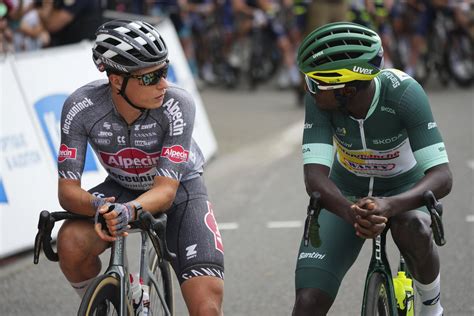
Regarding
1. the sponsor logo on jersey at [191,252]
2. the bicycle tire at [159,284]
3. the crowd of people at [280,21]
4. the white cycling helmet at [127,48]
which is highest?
the white cycling helmet at [127,48]

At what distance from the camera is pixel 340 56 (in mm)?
5145

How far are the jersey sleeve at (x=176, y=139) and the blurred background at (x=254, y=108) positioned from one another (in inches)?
86.1

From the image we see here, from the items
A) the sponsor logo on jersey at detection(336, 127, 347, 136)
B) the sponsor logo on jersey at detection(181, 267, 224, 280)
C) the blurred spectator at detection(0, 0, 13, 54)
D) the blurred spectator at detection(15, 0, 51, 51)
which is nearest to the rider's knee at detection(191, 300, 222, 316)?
the sponsor logo on jersey at detection(181, 267, 224, 280)

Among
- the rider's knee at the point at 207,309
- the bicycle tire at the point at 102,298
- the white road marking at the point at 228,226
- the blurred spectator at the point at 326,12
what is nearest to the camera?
the bicycle tire at the point at 102,298

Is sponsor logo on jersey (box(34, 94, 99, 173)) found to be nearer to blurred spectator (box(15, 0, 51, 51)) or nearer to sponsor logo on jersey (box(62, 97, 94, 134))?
blurred spectator (box(15, 0, 51, 51))

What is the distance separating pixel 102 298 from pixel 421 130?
166 cm

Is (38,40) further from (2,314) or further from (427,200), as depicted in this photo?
(427,200)

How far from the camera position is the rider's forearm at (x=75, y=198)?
17.3 ft

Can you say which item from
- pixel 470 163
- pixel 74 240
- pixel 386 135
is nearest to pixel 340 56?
pixel 386 135

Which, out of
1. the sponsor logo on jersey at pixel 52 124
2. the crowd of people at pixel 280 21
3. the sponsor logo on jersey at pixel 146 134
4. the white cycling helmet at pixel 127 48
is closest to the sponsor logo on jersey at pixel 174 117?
the sponsor logo on jersey at pixel 146 134

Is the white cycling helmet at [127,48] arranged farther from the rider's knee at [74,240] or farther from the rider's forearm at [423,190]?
the rider's forearm at [423,190]

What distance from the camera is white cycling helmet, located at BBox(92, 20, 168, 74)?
525cm

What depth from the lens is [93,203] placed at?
5215 mm

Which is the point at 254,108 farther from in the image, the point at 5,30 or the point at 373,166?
the point at 373,166
